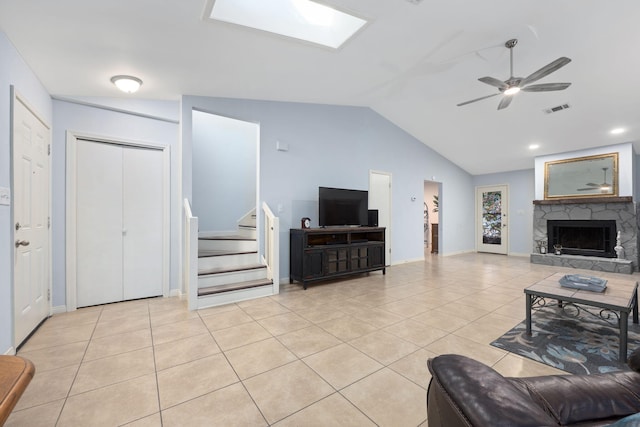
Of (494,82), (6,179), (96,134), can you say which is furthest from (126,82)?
(494,82)

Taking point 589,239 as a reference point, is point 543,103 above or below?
above

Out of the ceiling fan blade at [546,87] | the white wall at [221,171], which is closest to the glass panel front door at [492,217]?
the ceiling fan blade at [546,87]

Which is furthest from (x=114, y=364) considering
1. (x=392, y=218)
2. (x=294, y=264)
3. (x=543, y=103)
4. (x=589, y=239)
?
(x=589, y=239)

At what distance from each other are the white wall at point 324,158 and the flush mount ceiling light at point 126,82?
2.32 ft

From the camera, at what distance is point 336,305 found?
3.44m

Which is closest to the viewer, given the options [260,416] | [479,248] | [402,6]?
[260,416]

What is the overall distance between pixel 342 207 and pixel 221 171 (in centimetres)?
268

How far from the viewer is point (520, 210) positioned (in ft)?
25.2

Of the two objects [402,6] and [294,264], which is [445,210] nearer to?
[294,264]

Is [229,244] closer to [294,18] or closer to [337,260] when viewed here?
[337,260]

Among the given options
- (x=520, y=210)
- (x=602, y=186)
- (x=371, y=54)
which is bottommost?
(x=520, y=210)

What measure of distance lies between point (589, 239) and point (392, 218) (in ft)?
14.4

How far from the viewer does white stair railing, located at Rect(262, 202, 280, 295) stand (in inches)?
153

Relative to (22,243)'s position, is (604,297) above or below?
below
